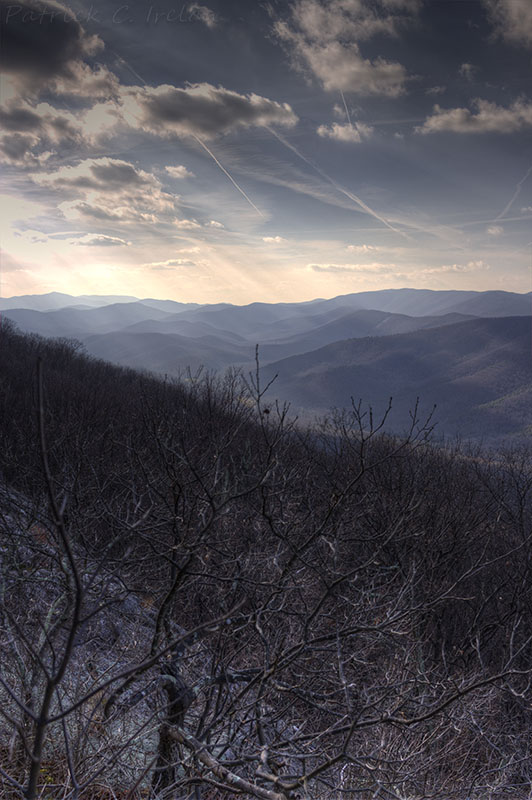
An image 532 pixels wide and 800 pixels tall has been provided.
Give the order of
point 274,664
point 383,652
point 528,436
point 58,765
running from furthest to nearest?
1. point 528,436
2. point 383,652
3. point 58,765
4. point 274,664

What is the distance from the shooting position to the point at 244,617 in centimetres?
630

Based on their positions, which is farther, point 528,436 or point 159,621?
point 528,436

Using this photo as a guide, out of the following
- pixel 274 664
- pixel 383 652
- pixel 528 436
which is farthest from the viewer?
pixel 528 436

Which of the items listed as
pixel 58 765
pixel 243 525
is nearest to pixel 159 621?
pixel 58 765

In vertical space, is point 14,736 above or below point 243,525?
above

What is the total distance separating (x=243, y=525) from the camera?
52.6 ft

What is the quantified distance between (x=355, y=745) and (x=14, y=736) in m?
7.35

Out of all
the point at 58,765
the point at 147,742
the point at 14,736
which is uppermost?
Result: the point at 14,736

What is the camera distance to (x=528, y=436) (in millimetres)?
199250

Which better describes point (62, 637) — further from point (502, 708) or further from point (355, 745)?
point (502, 708)

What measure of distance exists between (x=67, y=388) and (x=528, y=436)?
210 meters

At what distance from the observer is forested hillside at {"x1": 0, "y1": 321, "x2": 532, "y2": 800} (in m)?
4.63

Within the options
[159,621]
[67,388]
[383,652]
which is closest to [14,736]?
[159,621]

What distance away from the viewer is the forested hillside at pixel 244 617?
463 centimetres
